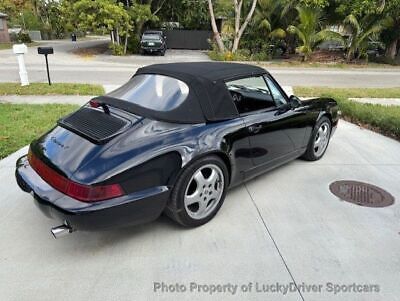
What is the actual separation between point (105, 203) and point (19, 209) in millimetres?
1457

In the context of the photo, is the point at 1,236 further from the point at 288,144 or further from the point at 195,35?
the point at 195,35

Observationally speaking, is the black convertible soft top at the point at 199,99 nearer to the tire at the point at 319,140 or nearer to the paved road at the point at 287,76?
the tire at the point at 319,140

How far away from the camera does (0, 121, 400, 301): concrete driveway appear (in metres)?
2.26

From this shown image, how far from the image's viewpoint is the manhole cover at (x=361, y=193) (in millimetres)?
3459

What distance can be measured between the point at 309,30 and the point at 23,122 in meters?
16.2

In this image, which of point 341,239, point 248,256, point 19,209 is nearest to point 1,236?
point 19,209

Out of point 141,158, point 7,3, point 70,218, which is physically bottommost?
point 70,218

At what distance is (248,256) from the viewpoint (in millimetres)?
2600

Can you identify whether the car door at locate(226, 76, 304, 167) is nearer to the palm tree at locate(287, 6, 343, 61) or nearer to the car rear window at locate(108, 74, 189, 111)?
the car rear window at locate(108, 74, 189, 111)

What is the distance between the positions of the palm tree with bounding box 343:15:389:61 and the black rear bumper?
18294mm

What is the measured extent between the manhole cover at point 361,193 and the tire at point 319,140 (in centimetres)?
62

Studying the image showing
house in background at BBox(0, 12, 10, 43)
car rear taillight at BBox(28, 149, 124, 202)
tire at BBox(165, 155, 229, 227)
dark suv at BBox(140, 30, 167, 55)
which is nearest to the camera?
car rear taillight at BBox(28, 149, 124, 202)

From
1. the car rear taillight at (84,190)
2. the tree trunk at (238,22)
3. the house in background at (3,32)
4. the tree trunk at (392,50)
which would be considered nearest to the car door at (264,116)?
the car rear taillight at (84,190)

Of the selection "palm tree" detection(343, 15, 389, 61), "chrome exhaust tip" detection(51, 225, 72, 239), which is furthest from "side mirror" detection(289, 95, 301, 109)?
"palm tree" detection(343, 15, 389, 61)
